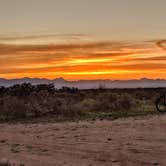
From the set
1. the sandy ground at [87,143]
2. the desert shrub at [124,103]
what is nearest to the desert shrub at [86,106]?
the desert shrub at [124,103]

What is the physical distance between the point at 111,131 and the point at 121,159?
7.08 m

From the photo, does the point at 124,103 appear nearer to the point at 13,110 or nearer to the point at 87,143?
the point at 13,110

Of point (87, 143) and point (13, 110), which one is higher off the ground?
point (13, 110)

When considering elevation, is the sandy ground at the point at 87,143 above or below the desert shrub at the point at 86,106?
below

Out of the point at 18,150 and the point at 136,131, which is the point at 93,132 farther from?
the point at 18,150

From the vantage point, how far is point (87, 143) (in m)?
21.5

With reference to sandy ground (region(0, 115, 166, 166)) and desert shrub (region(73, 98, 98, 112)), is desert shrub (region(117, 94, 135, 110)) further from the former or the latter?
sandy ground (region(0, 115, 166, 166))

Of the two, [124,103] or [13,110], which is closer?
[13,110]

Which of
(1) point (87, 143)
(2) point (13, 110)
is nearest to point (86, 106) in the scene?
(2) point (13, 110)

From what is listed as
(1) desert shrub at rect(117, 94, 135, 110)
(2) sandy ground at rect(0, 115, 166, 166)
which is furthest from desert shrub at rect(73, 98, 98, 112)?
(2) sandy ground at rect(0, 115, 166, 166)

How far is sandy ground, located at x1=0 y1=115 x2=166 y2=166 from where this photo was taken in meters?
17.9

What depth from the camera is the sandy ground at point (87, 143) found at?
17.9m

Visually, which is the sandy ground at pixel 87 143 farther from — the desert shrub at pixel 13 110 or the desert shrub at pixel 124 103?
the desert shrub at pixel 124 103

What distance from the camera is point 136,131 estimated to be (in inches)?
971
